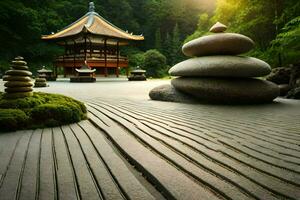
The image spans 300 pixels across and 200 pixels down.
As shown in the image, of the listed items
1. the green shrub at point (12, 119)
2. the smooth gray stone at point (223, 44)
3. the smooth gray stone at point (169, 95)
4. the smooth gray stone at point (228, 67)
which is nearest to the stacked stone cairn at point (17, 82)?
the green shrub at point (12, 119)

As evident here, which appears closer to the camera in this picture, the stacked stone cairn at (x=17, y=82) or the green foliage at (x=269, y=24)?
the stacked stone cairn at (x=17, y=82)

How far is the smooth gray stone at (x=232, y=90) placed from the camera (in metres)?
6.77

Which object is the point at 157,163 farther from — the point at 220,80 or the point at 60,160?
the point at 220,80

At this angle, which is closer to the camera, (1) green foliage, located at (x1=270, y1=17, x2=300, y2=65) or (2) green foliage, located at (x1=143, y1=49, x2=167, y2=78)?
(1) green foliage, located at (x1=270, y1=17, x2=300, y2=65)

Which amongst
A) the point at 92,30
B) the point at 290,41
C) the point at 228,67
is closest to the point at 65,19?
the point at 92,30

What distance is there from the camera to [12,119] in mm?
3834

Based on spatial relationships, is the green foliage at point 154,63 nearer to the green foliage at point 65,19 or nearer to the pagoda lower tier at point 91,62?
the pagoda lower tier at point 91,62

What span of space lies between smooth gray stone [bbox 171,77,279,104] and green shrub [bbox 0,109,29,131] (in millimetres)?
4420

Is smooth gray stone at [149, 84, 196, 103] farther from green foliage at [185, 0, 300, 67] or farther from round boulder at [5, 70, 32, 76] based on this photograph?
green foliage at [185, 0, 300, 67]

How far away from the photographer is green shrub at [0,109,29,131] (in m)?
3.80

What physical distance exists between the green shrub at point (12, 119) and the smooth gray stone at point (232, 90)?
4.42 meters

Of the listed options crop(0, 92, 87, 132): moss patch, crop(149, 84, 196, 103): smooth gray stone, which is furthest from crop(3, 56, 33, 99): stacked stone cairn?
crop(149, 84, 196, 103): smooth gray stone

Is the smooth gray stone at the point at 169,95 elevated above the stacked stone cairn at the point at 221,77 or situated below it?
below

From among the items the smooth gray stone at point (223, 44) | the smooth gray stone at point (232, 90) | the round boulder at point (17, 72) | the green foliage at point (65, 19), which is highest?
the green foliage at point (65, 19)
